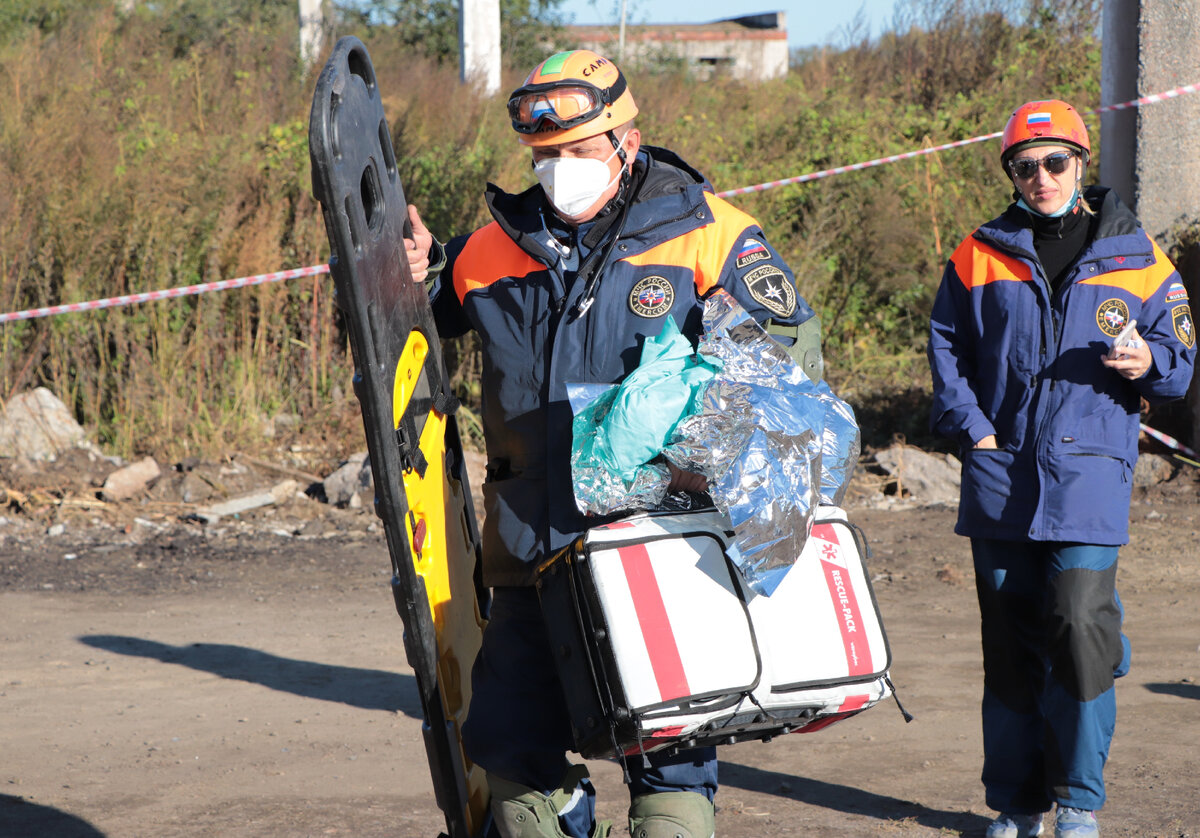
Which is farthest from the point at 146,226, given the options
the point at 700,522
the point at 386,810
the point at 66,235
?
the point at 700,522

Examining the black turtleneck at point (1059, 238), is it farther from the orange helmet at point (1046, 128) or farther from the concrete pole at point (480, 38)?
the concrete pole at point (480, 38)

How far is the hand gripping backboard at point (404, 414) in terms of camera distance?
2.54 meters

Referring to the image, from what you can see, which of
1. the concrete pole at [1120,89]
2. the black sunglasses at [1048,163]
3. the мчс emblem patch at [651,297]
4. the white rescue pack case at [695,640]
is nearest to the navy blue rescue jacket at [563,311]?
the мчс emblem patch at [651,297]

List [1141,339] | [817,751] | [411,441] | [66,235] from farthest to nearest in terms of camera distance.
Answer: [66,235] < [817,751] < [1141,339] < [411,441]

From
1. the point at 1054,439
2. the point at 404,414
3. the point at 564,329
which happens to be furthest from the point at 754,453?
the point at 1054,439

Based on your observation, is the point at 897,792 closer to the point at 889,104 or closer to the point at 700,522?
the point at 700,522

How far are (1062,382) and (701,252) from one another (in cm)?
140

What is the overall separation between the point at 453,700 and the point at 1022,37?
14.0 meters

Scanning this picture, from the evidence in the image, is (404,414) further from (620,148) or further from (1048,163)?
(1048,163)

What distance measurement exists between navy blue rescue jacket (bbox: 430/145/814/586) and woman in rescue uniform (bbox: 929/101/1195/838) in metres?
1.16

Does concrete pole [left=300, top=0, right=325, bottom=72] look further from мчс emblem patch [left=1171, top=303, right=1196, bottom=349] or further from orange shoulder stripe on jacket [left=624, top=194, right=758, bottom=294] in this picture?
orange shoulder stripe on jacket [left=624, top=194, right=758, bottom=294]

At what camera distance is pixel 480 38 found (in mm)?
14414

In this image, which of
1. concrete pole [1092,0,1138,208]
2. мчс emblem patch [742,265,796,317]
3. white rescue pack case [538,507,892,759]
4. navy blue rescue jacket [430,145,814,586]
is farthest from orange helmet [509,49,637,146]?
concrete pole [1092,0,1138,208]

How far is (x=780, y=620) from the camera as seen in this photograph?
2.56m
